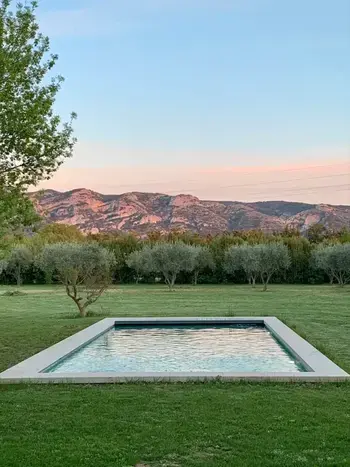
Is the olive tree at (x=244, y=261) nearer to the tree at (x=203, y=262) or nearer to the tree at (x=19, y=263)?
the tree at (x=203, y=262)

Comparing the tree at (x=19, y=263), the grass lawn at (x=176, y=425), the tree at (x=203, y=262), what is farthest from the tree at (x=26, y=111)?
the tree at (x=19, y=263)

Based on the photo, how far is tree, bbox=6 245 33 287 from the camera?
5422 cm

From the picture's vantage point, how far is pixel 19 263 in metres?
55.1

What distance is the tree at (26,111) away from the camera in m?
10.5

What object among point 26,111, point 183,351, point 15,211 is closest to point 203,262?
point 183,351

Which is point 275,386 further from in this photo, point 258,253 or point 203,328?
point 258,253

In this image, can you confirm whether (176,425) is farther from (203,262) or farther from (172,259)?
(203,262)

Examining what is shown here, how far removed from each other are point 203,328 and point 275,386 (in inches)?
359

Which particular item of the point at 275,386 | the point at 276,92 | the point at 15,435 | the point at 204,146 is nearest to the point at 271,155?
the point at 204,146

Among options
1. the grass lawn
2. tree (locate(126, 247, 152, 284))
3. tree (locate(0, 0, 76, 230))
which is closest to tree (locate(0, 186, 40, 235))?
tree (locate(0, 0, 76, 230))

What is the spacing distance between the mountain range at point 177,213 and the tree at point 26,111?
113 metres

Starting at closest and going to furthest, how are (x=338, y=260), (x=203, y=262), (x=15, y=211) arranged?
(x=15, y=211), (x=338, y=260), (x=203, y=262)

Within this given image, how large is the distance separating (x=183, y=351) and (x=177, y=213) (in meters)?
133

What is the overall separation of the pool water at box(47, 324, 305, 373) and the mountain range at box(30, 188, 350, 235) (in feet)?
355
